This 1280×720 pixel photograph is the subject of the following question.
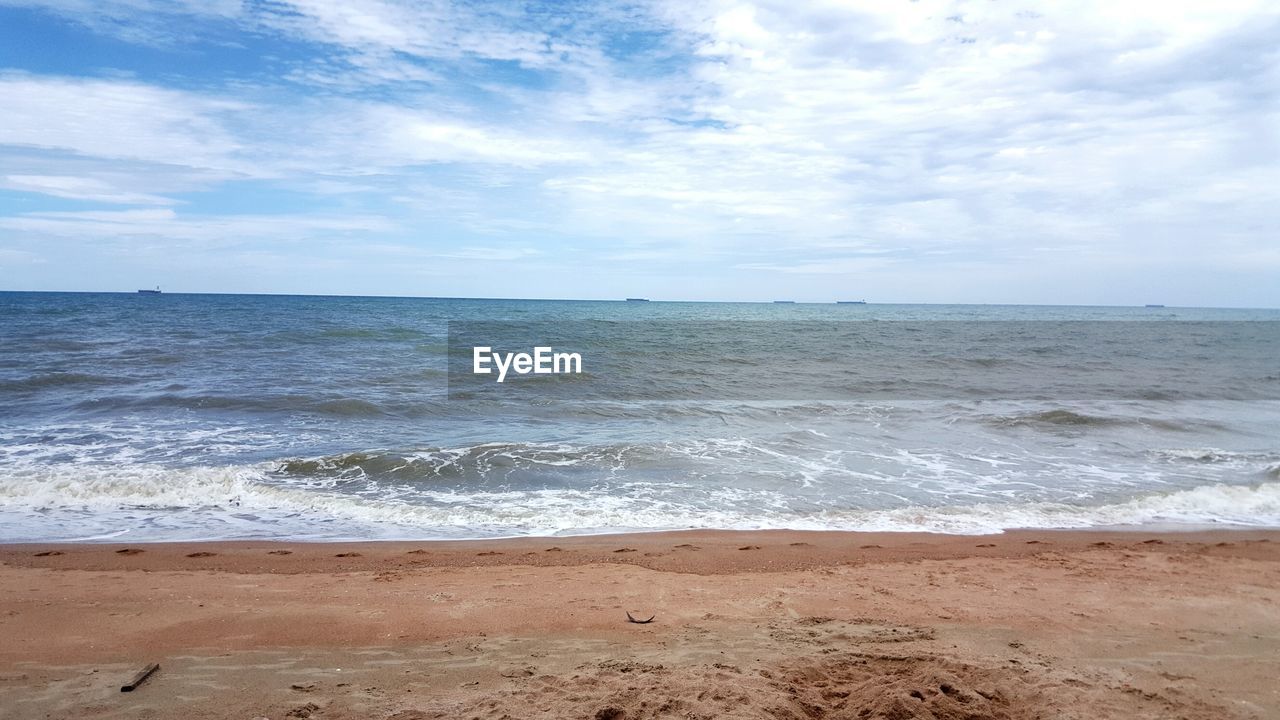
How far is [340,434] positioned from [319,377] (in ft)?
26.5

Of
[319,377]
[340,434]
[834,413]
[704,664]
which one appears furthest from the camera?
[319,377]

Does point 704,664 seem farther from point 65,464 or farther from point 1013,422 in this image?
point 1013,422

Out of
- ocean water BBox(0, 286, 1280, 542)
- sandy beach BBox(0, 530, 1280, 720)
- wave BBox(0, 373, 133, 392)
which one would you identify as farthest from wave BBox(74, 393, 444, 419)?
sandy beach BBox(0, 530, 1280, 720)

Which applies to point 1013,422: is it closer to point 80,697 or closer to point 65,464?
point 80,697

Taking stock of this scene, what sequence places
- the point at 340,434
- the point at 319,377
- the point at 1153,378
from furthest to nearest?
the point at 1153,378 < the point at 319,377 < the point at 340,434

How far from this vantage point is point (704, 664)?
13.9 feet

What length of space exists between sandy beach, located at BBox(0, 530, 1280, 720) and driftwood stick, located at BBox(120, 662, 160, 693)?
7 cm

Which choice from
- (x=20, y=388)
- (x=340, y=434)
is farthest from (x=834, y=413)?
(x=20, y=388)

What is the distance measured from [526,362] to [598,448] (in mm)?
15667

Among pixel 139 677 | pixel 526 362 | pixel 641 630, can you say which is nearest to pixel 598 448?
pixel 641 630

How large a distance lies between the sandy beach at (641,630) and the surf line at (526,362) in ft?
48.3

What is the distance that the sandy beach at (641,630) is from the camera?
3.84 m

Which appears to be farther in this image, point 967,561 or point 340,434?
point 340,434

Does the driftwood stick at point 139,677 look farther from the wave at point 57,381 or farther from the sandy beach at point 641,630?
the wave at point 57,381
